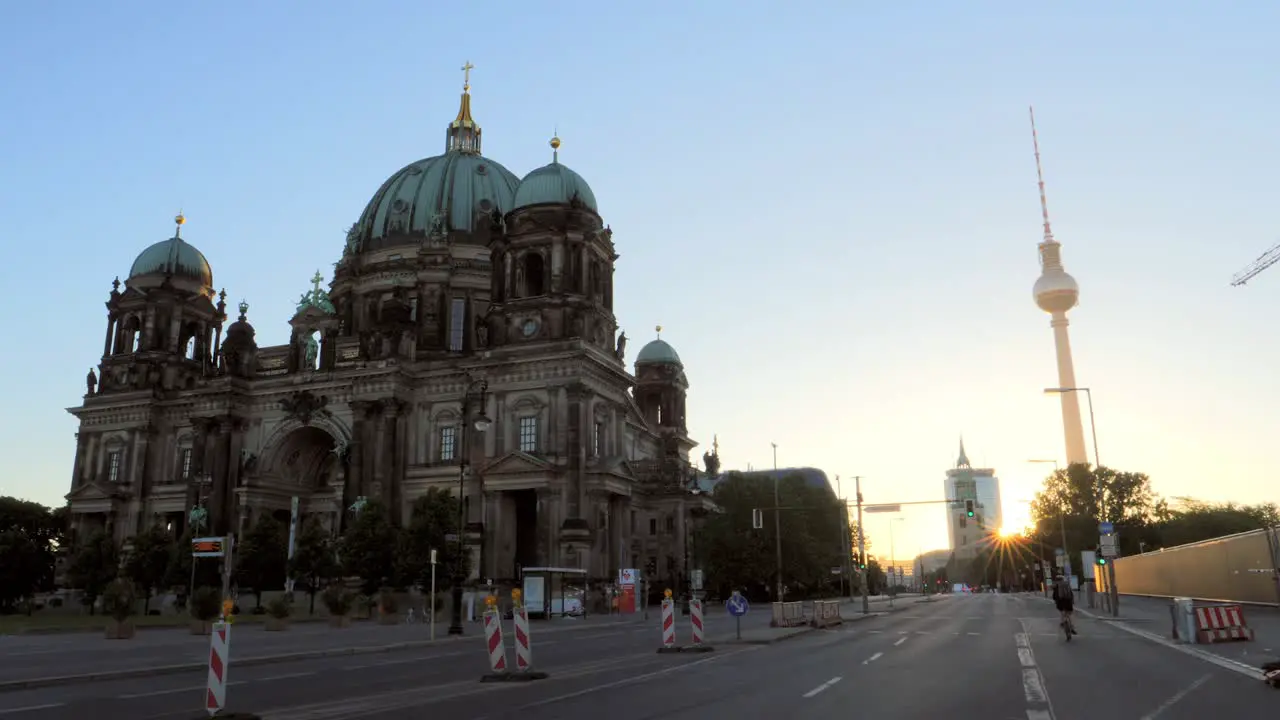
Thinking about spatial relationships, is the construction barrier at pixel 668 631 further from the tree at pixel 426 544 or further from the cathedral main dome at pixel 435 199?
the cathedral main dome at pixel 435 199

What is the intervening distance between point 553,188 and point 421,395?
1765cm

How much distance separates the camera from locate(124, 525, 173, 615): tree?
61656 mm

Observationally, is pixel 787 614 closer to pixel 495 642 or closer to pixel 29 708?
pixel 495 642

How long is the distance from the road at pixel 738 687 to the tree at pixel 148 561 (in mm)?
Result: 43033

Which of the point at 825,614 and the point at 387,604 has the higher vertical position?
the point at 387,604

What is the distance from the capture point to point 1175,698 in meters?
14.7

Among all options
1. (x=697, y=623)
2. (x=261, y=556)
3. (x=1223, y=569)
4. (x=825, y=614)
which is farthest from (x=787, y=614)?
(x=261, y=556)

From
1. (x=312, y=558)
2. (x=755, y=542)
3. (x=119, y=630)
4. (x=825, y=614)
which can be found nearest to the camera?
(x=119, y=630)

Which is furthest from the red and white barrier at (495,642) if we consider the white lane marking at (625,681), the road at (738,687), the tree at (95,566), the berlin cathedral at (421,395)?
the tree at (95,566)

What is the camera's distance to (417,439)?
221ft

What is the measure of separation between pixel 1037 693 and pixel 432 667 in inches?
537

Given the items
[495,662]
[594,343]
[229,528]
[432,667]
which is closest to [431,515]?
[594,343]

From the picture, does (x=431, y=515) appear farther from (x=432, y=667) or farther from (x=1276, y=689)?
(x=1276, y=689)

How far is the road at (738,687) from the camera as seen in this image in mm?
13633
